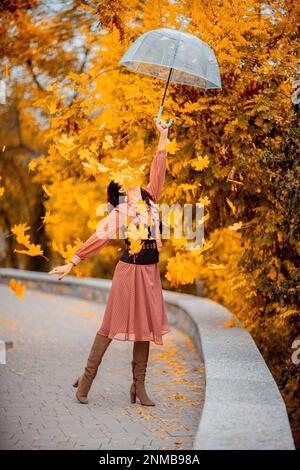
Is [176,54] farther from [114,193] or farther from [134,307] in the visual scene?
[134,307]

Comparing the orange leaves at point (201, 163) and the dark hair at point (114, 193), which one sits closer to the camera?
the dark hair at point (114, 193)

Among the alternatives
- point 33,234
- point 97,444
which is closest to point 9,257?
point 33,234

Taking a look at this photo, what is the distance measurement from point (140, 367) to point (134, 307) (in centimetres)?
52

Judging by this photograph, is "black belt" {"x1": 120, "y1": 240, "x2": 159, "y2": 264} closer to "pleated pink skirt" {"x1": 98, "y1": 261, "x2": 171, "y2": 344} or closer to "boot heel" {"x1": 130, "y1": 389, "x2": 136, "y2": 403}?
"pleated pink skirt" {"x1": 98, "y1": 261, "x2": 171, "y2": 344}

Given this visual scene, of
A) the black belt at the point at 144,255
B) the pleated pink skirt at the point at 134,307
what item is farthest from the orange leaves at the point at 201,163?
the pleated pink skirt at the point at 134,307

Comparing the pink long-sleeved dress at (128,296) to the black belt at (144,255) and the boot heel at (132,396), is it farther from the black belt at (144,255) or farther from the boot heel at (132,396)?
the boot heel at (132,396)

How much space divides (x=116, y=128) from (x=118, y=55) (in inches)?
35.0

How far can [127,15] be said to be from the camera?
304 inches

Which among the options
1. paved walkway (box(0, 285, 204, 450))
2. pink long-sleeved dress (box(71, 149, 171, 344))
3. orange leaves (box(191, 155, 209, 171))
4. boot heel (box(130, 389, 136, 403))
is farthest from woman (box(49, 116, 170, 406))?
orange leaves (box(191, 155, 209, 171))

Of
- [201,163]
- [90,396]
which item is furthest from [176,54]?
[90,396]

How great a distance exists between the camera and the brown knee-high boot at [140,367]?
19.4 feet

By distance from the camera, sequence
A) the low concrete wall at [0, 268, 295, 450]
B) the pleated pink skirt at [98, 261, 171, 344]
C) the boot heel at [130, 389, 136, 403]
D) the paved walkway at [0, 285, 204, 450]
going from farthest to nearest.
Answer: the boot heel at [130, 389, 136, 403]
the pleated pink skirt at [98, 261, 171, 344]
the paved walkway at [0, 285, 204, 450]
the low concrete wall at [0, 268, 295, 450]

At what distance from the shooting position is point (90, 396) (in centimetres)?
638

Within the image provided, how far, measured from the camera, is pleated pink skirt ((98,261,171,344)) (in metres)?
5.79
